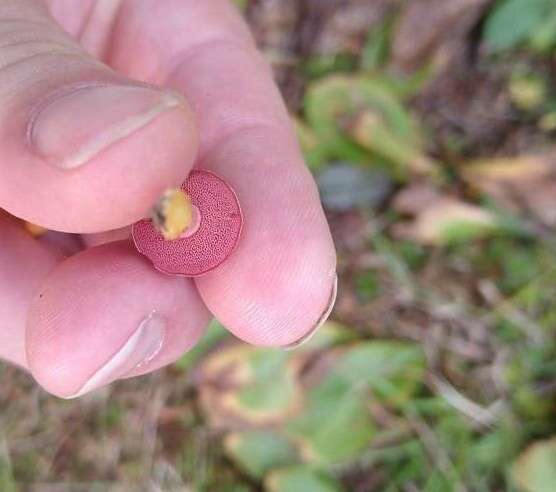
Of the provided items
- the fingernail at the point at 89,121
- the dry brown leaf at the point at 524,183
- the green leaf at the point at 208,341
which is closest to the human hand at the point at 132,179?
the fingernail at the point at 89,121

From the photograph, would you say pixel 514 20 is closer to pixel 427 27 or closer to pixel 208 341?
pixel 427 27

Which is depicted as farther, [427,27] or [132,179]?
[427,27]

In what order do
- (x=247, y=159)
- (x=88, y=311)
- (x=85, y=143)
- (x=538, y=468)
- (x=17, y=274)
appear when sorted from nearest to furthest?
(x=85, y=143) < (x=88, y=311) < (x=247, y=159) < (x=17, y=274) < (x=538, y=468)

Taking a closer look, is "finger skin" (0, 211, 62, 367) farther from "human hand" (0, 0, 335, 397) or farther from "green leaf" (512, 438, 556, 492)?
"green leaf" (512, 438, 556, 492)

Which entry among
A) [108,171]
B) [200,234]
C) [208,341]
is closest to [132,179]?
[108,171]

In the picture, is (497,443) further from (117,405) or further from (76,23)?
(76,23)

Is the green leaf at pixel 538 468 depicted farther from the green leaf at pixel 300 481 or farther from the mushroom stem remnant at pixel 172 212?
the mushroom stem remnant at pixel 172 212
